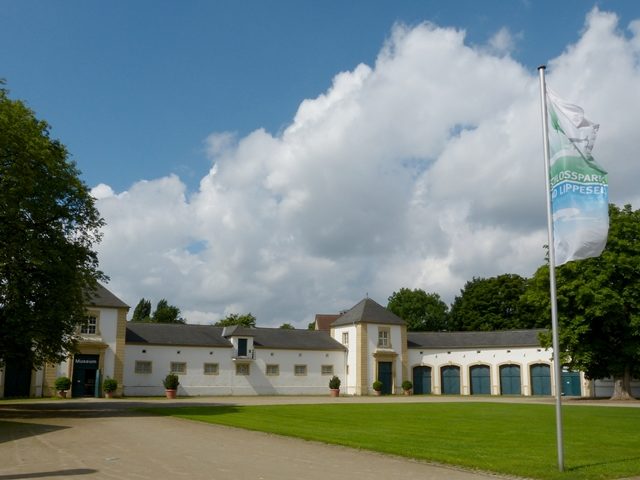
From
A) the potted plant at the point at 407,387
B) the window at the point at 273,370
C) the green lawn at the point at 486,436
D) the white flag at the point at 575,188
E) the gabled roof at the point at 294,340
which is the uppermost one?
the white flag at the point at 575,188

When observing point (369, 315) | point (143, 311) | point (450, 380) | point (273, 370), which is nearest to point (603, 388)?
point (450, 380)

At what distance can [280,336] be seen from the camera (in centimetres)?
5575

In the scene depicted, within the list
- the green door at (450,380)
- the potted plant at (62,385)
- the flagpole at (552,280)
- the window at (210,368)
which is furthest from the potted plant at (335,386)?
the flagpole at (552,280)

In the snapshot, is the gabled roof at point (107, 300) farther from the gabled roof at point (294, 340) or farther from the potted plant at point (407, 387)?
the potted plant at point (407, 387)

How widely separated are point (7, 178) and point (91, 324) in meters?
22.3

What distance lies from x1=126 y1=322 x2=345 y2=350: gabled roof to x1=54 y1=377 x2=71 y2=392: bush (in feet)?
20.7

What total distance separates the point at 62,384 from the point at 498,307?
159ft

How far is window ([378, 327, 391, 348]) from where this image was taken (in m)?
55.5

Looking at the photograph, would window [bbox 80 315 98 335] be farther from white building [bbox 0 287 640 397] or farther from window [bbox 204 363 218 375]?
window [bbox 204 363 218 375]

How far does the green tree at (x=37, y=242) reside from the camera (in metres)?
24.8

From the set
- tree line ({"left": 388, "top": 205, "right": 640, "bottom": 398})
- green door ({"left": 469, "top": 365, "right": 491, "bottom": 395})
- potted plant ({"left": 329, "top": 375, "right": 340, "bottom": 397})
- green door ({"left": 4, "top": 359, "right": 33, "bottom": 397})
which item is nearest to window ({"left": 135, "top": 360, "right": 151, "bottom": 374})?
green door ({"left": 4, "top": 359, "right": 33, "bottom": 397})

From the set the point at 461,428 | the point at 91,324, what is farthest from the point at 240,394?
the point at 461,428

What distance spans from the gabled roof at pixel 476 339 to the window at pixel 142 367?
22.7m

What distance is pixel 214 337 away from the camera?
52.6 meters
